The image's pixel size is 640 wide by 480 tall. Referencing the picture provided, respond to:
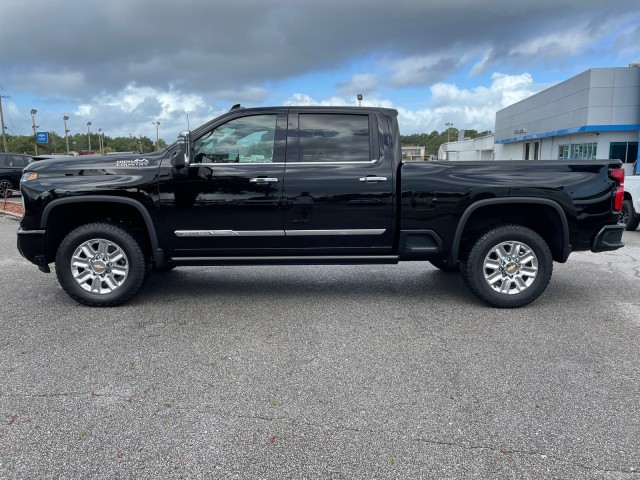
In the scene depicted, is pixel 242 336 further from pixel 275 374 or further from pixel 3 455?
pixel 3 455

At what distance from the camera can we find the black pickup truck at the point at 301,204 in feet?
17.4

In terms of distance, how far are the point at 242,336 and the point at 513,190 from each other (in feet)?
10.1

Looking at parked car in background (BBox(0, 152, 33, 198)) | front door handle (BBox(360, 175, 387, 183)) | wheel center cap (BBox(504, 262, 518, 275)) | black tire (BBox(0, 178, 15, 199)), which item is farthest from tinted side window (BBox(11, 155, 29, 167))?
wheel center cap (BBox(504, 262, 518, 275))

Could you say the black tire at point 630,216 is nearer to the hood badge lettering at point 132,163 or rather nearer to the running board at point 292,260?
the running board at point 292,260

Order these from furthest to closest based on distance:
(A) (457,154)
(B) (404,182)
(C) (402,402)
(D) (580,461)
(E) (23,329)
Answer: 1. (A) (457,154)
2. (B) (404,182)
3. (E) (23,329)
4. (C) (402,402)
5. (D) (580,461)

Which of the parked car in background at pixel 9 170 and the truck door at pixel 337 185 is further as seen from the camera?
the parked car in background at pixel 9 170

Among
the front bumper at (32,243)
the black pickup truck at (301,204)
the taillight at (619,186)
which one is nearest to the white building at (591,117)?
the taillight at (619,186)

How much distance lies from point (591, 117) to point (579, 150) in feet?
11.0

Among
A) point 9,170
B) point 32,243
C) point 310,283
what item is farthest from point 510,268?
point 9,170

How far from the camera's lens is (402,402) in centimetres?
345

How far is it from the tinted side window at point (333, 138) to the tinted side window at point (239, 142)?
1.12 ft

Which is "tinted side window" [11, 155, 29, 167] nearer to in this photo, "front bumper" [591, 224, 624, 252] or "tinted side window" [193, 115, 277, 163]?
"tinted side window" [193, 115, 277, 163]

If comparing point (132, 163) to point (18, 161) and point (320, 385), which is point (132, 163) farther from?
point (18, 161)

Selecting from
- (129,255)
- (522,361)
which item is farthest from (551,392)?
(129,255)
